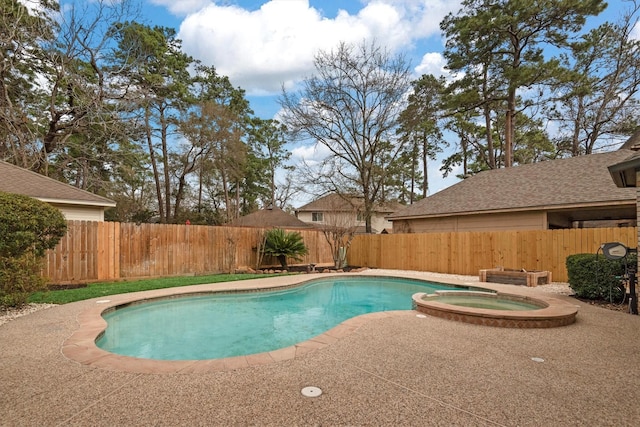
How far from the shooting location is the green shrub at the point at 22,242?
17.5ft

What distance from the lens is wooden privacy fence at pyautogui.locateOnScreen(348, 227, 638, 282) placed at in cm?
937

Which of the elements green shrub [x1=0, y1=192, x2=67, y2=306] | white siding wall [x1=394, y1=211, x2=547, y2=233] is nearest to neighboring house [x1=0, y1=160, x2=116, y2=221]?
green shrub [x1=0, y1=192, x2=67, y2=306]

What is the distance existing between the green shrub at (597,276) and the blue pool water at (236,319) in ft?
9.73

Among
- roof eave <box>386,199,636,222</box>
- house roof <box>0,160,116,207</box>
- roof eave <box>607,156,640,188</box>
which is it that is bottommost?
roof eave <box>386,199,636,222</box>

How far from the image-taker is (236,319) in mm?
6465

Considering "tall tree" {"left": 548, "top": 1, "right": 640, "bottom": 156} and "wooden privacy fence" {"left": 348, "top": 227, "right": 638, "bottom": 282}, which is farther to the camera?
"tall tree" {"left": 548, "top": 1, "right": 640, "bottom": 156}

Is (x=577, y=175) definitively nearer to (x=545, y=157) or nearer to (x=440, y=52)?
(x=440, y=52)

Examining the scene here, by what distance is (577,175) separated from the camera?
12734mm

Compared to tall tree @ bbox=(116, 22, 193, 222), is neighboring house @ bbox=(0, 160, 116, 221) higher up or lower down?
lower down

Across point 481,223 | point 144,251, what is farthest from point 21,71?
point 481,223

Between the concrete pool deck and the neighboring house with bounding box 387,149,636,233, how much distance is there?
8.57m

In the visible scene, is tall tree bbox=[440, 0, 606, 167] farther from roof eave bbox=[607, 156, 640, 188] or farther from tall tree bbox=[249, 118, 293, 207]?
tall tree bbox=[249, 118, 293, 207]

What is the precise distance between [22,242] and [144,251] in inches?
201

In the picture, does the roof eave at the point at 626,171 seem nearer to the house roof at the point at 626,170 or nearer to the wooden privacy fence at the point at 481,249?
the house roof at the point at 626,170
